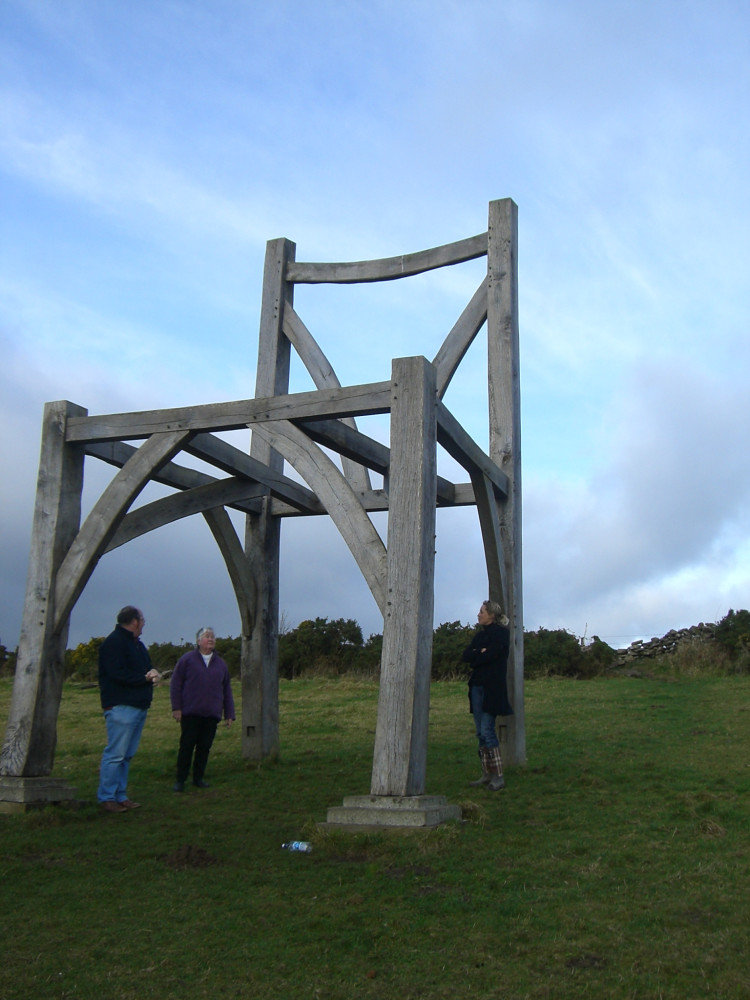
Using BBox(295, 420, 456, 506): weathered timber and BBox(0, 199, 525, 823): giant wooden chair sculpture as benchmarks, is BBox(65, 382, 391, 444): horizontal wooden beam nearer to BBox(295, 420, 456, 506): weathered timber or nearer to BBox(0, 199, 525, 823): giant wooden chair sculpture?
BBox(0, 199, 525, 823): giant wooden chair sculpture

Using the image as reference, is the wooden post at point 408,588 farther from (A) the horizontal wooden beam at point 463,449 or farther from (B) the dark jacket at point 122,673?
(B) the dark jacket at point 122,673

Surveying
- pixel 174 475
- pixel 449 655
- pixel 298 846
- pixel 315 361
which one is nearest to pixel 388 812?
pixel 298 846

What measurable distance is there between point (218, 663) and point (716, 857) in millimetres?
4316

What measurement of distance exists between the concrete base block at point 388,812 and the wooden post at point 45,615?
7.85ft

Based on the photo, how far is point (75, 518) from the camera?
23.0 feet

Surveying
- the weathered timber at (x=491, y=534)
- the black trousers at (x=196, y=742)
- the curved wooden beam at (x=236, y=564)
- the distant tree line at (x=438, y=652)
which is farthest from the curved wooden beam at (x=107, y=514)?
the distant tree line at (x=438, y=652)

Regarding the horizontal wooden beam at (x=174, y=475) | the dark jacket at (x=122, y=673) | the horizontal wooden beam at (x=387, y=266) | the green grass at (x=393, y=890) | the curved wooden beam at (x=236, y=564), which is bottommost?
the green grass at (x=393, y=890)

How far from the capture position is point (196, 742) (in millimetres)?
7547

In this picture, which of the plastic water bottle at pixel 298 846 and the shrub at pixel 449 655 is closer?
the plastic water bottle at pixel 298 846

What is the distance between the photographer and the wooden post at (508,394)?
8.30 meters

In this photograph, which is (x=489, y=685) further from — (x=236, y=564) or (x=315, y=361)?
(x=315, y=361)

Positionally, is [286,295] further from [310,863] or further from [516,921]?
[516,921]

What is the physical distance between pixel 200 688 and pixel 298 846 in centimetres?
272

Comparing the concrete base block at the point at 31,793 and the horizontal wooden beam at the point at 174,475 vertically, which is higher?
the horizontal wooden beam at the point at 174,475
